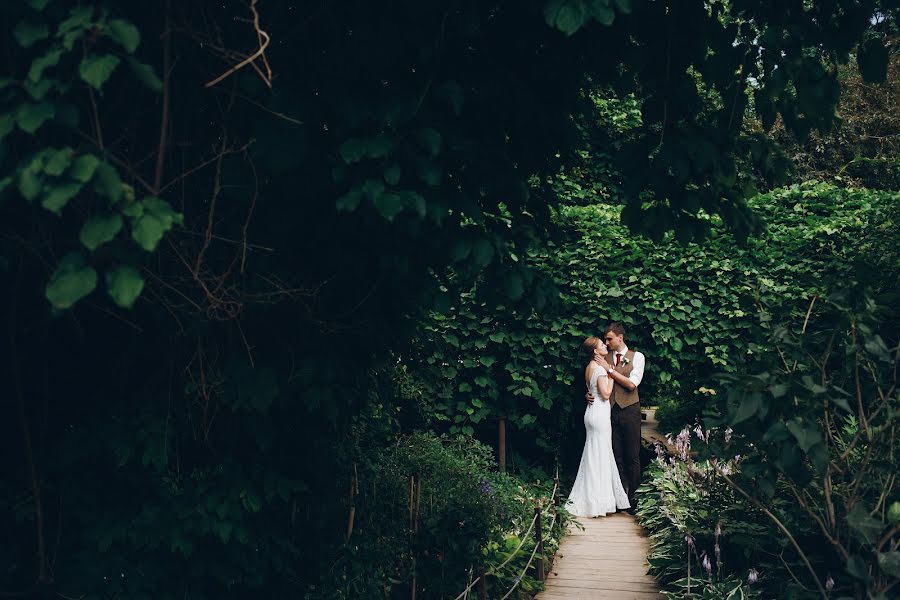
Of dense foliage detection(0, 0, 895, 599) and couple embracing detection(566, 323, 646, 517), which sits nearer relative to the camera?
dense foliage detection(0, 0, 895, 599)

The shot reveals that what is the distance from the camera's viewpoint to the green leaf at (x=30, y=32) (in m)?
2.02

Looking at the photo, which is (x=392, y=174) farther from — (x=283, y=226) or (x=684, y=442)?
(x=684, y=442)

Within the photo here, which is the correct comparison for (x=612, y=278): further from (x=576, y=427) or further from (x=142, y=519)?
(x=142, y=519)

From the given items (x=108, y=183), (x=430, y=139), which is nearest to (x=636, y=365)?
(x=430, y=139)

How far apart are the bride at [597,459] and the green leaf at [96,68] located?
6.96m

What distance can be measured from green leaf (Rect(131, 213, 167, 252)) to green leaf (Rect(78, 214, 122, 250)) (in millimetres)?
41

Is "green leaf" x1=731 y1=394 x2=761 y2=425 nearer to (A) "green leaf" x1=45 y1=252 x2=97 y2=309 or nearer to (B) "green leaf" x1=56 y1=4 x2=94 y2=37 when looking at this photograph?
(A) "green leaf" x1=45 y1=252 x2=97 y2=309

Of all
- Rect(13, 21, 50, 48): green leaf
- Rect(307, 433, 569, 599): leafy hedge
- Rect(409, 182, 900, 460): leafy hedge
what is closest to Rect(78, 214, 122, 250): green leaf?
Rect(13, 21, 50, 48): green leaf

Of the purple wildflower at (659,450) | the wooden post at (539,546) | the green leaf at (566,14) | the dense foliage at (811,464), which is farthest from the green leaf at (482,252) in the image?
the purple wildflower at (659,450)

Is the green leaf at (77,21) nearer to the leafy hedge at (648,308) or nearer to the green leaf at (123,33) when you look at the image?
the green leaf at (123,33)

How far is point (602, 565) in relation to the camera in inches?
250

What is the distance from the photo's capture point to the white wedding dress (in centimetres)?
829

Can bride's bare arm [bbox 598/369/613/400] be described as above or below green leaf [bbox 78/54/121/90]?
below

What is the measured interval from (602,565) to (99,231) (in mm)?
5480
